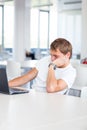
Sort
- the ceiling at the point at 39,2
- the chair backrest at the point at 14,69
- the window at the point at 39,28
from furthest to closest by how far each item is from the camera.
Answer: the window at the point at 39,28 → the ceiling at the point at 39,2 → the chair backrest at the point at 14,69

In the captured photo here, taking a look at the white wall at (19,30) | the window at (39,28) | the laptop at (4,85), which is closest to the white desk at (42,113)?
the laptop at (4,85)

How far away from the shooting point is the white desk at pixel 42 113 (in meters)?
1.48

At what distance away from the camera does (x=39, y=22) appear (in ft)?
43.8

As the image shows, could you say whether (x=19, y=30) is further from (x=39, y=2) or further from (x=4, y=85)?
(x=4, y=85)

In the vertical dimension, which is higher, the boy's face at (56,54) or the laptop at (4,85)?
the boy's face at (56,54)

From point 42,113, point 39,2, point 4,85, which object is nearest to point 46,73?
point 4,85

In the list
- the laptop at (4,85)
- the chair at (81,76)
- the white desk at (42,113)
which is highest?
the laptop at (4,85)

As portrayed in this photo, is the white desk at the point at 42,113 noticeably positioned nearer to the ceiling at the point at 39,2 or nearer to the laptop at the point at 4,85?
the laptop at the point at 4,85

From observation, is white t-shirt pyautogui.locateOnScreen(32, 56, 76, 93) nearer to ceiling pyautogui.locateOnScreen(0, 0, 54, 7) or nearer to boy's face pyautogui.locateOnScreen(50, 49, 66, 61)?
boy's face pyautogui.locateOnScreen(50, 49, 66, 61)

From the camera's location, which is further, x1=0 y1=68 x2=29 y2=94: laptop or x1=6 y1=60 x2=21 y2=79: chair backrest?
x1=6 y1=60 x2=21 y2=79: chair backrest

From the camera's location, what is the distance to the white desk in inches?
58.2

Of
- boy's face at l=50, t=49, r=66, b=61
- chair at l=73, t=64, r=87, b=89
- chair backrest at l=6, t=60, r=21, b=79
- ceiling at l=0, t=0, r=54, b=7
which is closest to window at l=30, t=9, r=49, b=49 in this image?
ceiling at l=0, t=0, r=54, b=7

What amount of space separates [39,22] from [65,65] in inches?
427

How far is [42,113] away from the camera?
168cm
